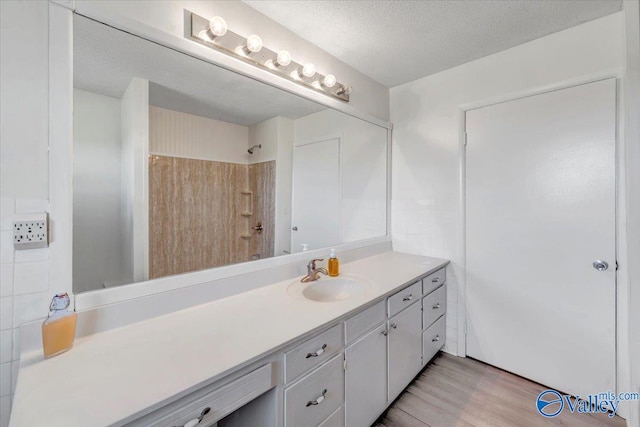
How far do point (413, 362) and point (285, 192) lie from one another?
140 cm

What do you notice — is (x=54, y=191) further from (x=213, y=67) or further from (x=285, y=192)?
(x=285, y=192)

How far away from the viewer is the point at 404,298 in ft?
5.24

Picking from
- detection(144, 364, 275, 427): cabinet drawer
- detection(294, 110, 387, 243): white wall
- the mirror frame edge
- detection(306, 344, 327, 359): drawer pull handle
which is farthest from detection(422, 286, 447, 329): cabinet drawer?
the mirror frame edge

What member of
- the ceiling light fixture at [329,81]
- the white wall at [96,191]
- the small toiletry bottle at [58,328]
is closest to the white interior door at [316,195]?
the ceiling light fixture at [329,81]

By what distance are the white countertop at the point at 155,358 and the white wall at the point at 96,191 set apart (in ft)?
0.82

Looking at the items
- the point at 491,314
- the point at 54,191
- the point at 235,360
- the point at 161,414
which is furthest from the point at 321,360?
the point at 491,314

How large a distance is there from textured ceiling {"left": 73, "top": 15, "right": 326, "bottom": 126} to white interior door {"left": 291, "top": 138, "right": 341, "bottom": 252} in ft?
1.23

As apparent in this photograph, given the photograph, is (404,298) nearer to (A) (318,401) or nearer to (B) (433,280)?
(B) (433,280)

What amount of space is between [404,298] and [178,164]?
4.69ft

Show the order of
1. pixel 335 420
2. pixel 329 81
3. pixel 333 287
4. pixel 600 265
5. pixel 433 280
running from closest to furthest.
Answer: pixel 335 420 → pixel 600 265 → pixel 333 287 → pixel 329 81 → pixel 433 280

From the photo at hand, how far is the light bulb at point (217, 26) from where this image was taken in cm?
123

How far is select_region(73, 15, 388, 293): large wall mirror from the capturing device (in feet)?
3.35

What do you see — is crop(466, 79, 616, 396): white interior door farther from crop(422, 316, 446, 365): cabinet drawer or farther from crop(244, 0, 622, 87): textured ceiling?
crop(244, 0, 622, 87): textured ceiling

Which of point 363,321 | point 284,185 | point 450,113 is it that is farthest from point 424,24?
point 363,321
